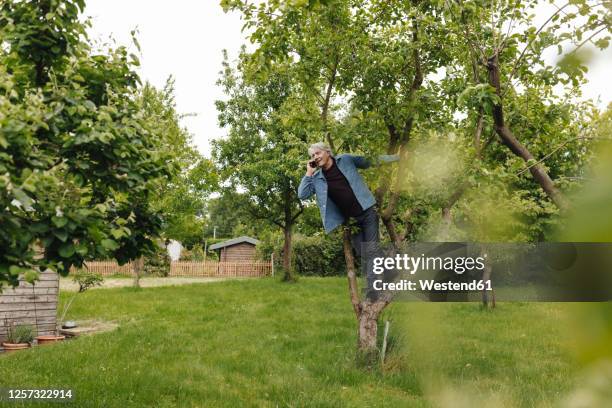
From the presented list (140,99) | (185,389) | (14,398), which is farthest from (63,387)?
(140,99)

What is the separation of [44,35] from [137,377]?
483 centimetres

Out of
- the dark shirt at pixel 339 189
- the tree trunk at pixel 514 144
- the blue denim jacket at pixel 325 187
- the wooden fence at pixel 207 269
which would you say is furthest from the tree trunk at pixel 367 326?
the wooden fence at pixel 207 269

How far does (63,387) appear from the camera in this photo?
6949 millimetres

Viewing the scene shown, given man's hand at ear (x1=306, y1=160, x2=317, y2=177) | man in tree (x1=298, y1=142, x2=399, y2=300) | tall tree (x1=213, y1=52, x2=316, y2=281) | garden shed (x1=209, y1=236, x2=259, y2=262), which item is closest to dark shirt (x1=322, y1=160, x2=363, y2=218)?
man in tree (x1=298, y1=142, x2=399, y2=300)

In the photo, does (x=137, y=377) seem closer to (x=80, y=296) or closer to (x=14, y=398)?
A: (x=14, y=398)

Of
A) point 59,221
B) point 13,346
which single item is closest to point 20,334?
point 13,346

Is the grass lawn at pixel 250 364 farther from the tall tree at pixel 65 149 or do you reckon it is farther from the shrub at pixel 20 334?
the tall tree at pixel 65 149

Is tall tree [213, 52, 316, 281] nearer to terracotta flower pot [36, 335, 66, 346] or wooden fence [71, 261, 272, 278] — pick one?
wooden fence [71, 261, 272, 278]

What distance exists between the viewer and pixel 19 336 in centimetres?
1099

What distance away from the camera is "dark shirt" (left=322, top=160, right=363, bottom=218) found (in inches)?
272

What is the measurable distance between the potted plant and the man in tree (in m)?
7.55

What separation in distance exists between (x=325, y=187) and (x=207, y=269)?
34.1m

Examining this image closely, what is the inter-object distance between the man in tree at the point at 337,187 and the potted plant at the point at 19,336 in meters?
7.55

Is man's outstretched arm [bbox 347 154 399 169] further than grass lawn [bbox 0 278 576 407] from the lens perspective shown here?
Yes
